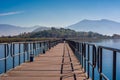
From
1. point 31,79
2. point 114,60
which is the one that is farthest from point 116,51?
point 31,79

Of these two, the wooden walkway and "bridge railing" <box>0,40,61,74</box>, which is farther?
"bridge railing" <box>0,40,61,74</box>

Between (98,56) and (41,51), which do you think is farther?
(41,51)

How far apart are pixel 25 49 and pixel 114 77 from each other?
12.5 m

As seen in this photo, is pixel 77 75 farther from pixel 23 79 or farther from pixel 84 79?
pixel 23 79

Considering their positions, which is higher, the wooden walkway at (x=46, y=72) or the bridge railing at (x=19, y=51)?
the bridge railing at (x=19, y=51)

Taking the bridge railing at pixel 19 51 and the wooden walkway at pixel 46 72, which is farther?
the bridge railing at pixel 19 51

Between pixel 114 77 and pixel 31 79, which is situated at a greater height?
pixel 114 77

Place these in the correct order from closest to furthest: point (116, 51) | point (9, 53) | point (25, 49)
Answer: point (116, 51), point (9, 53), point (25, 49)

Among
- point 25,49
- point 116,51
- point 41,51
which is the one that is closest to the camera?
point 116,51

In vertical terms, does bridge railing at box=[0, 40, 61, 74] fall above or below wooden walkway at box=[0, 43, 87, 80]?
above

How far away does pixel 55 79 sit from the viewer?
971cm

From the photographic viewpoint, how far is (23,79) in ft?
32.1

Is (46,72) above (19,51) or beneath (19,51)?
beneath

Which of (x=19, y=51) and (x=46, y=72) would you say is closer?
(x=46, y=72)
